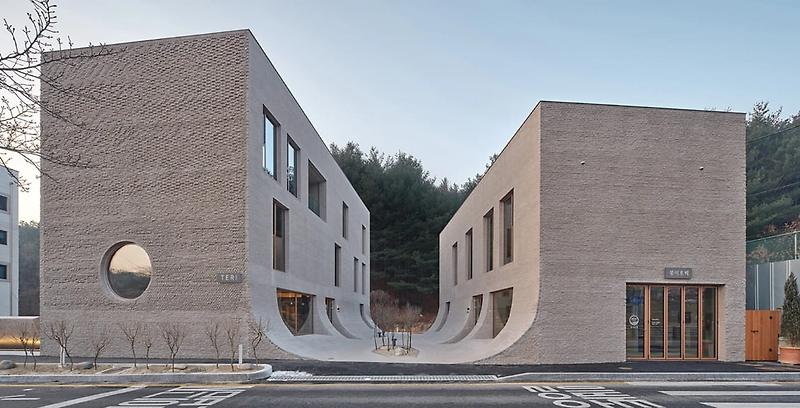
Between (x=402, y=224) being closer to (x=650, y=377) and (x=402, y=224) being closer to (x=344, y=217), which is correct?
(x=344, y=217)

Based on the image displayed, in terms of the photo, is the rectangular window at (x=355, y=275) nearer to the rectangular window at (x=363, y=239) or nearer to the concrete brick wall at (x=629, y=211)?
the rectangular window at (x=363, y=239)

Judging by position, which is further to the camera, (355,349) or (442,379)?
(355,349)

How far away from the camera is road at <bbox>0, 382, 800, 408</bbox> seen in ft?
32.7

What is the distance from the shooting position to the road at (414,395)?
9.98 meters

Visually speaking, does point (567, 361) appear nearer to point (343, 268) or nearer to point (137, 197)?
point (137, 197)

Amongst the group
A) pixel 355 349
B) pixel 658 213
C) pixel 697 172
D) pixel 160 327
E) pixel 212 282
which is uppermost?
pixel 697 172

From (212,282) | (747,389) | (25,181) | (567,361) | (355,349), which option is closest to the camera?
(25,181)

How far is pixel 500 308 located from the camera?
2314cm

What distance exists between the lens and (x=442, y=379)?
504 inches

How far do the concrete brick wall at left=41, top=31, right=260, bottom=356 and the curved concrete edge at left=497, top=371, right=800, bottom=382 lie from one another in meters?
8.84

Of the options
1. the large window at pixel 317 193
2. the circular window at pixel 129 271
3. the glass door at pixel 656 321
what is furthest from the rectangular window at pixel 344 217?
the glass door at pixel 656 321

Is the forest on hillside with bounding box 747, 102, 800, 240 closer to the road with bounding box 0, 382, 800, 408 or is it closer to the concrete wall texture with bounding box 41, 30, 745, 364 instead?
the concrete wall texture with bounding box 41, 30, 745, 364

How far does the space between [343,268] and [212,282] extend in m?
18.7

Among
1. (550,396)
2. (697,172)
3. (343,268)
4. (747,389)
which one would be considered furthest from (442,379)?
(343,268)
